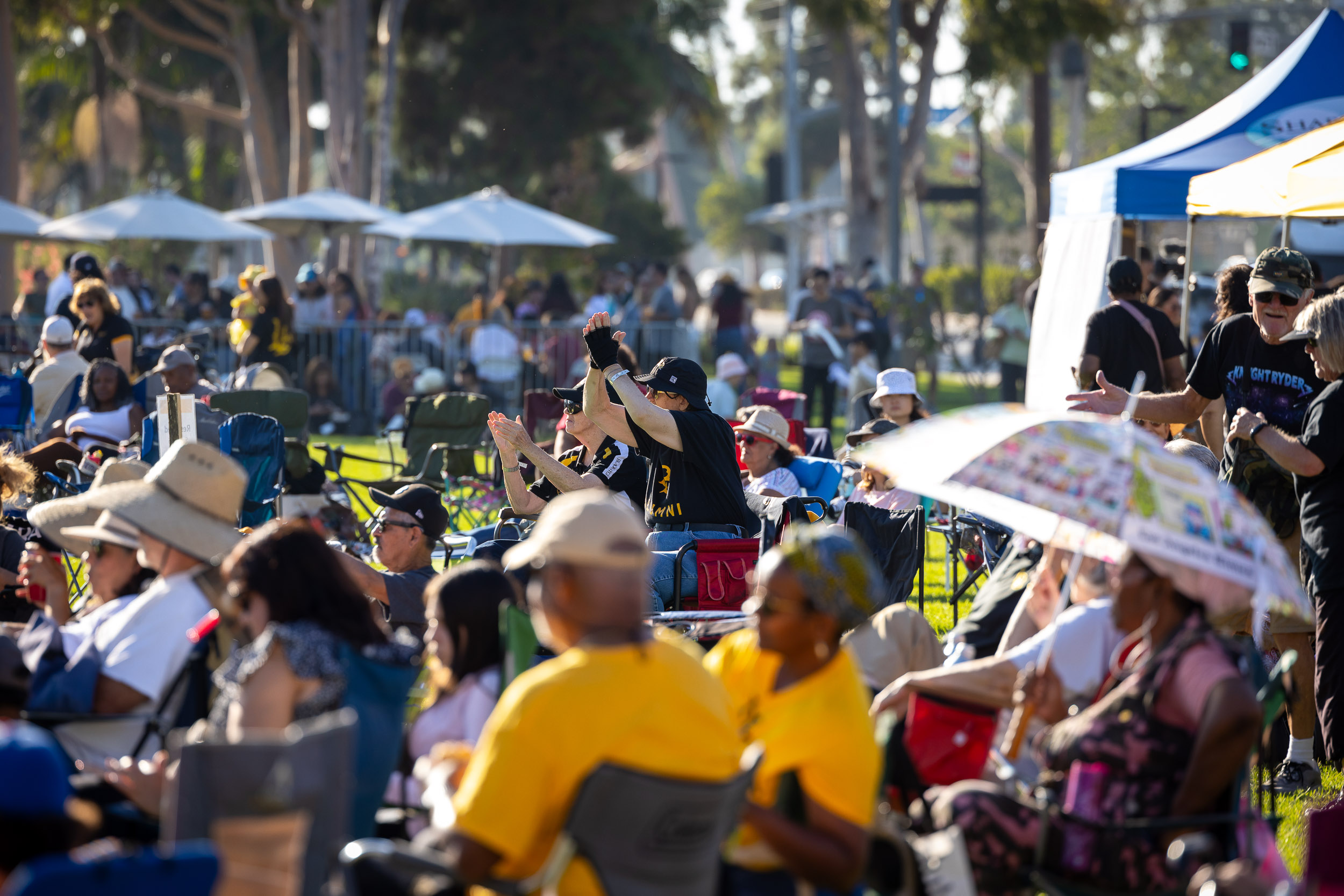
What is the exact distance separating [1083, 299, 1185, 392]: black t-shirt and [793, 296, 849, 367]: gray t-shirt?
→ 7352 mm

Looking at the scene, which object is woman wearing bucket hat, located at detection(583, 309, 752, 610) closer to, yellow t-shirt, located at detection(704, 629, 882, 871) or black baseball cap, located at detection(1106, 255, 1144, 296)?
yellow t-shirt, located at detection(704, 629, 882, 871)

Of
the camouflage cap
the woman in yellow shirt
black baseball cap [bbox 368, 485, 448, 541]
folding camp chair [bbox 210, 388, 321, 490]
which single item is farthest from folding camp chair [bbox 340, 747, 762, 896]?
folding camp chair [bbox 210, 388, 321, 490]

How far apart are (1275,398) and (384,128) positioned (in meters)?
20.9

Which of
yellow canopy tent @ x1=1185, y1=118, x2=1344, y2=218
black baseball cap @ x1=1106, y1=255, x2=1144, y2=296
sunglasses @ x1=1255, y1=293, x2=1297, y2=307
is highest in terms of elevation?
yellow canopy tent @ x1=1185, y1=118, x2=1344, y2=218

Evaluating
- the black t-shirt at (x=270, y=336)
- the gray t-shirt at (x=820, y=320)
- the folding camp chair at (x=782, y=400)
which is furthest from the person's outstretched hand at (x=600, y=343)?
the gray t-shirt at (x=820, y=320)

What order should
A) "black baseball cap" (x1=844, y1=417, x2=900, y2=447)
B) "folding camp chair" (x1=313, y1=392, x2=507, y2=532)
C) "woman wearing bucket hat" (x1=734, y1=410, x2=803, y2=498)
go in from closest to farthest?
"woman wearing bucket hat" (x1=734, y1=410, x2=803, y2=498) < "black baseball cap" (x1=844, y1=417, x2=900, y2=447) < "folding camp chair" (x1=313, y1=392, x2=507, y2=532)

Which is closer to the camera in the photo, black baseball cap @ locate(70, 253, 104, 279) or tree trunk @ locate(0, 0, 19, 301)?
black baseball cap @ locate(70, 253, 104, 279)

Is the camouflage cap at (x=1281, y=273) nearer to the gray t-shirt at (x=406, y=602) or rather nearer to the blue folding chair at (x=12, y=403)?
the gray t-shirt at (x=406, y=602)

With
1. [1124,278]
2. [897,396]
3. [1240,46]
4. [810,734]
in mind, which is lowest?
[810,734]

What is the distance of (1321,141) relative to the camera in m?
7.27

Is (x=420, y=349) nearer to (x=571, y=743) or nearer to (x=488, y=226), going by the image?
(x=488, y=226)

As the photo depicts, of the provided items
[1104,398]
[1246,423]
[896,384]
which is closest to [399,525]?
[1104,398]

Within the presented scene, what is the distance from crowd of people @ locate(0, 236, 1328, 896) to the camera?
2.85 m

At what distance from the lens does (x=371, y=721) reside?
3.39 metres
